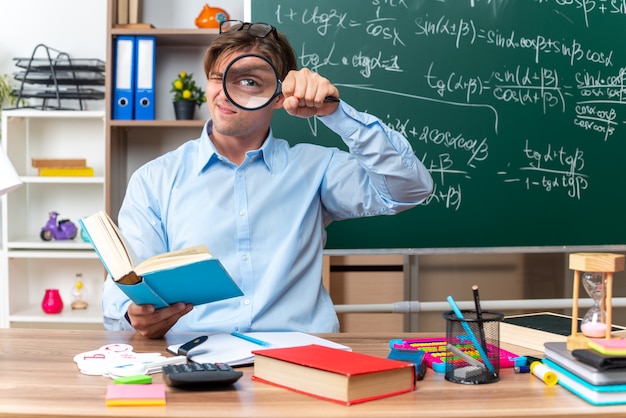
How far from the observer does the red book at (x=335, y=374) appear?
1.09 m

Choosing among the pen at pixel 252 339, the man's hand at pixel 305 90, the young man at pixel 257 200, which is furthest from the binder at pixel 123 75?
the pen at pixel 252 339

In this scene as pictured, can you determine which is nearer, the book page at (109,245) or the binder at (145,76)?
the book page at (109,245)

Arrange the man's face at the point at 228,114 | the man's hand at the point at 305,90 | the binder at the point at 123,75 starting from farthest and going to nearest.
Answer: the binder at the point at 123,75 → the man's face at the point at 228,114 → the man's hand at the point at 305,90

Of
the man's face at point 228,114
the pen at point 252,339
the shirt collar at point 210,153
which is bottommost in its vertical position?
the pen at point 252,339

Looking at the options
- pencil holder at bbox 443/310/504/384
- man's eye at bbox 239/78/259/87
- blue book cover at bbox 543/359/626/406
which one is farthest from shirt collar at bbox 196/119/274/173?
blue book cover at bbox 543/359/626/406

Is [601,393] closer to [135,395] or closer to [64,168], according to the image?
[135,395]

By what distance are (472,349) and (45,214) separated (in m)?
2.89

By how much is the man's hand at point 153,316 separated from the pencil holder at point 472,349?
0.55 m

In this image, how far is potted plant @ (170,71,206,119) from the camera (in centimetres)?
339

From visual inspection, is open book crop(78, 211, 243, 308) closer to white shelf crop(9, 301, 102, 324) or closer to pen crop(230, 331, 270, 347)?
pen crop(230, 331, 270, 347)

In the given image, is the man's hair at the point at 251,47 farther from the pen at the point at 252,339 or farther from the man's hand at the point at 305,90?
the pen at the point at 252,339

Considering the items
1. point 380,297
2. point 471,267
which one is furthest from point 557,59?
point 380,297

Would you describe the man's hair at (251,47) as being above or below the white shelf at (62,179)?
above

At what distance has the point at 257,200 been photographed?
6.25ft
